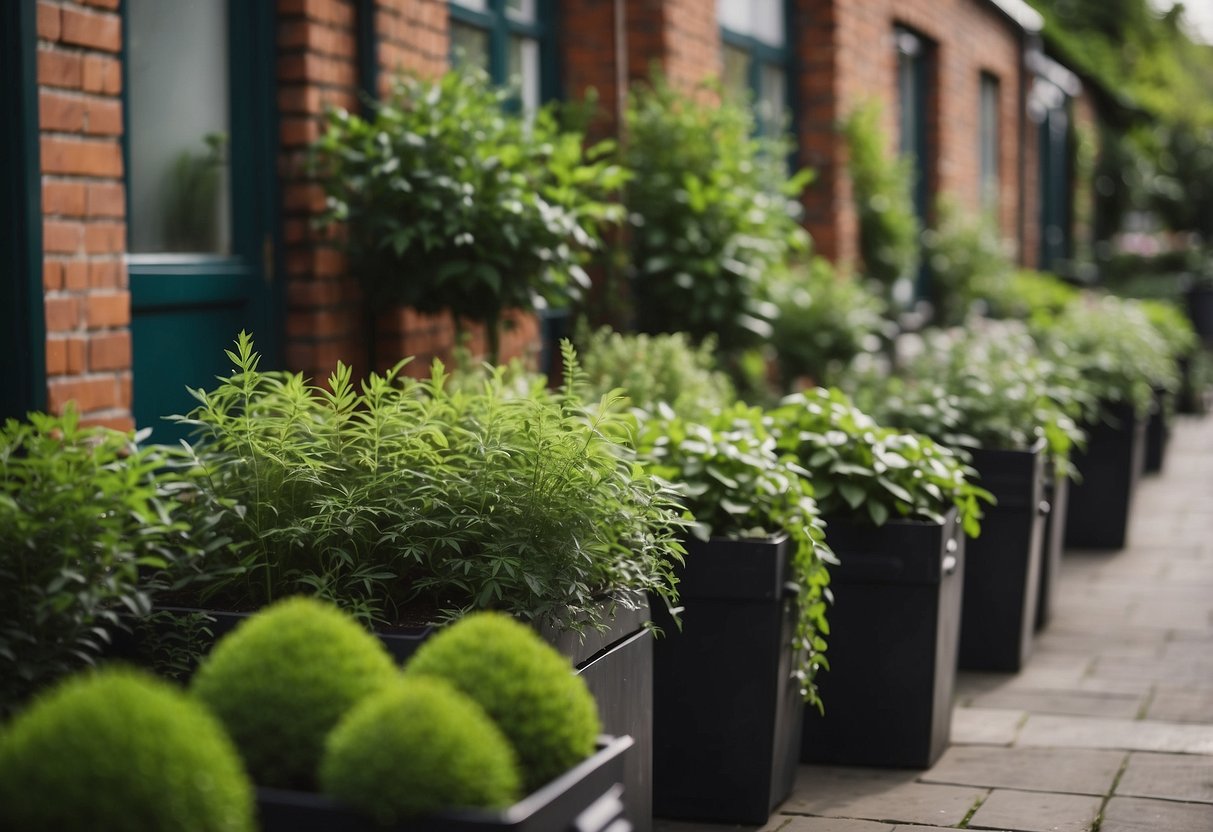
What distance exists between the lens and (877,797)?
4031mm

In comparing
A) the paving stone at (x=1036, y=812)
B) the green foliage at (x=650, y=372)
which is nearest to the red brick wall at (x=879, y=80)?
the green foliage at (x=650, y=372)

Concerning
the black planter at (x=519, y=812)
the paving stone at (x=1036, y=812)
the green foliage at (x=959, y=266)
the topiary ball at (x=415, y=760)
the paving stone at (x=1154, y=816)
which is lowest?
the paving stone at (x=1036, y=812)

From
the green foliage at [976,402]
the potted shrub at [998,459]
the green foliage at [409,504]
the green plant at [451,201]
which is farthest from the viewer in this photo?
the potted shrub at [998,459]

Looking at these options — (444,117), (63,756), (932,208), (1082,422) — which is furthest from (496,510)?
(932,208)

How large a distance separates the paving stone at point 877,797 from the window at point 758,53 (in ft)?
13.9

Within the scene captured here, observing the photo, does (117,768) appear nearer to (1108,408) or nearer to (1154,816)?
(1154,816)

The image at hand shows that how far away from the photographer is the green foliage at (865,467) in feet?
13.3

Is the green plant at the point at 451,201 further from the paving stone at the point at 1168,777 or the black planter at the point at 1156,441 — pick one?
the black planter at the point at 1156,441

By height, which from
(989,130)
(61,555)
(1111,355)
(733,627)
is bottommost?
(733,627)

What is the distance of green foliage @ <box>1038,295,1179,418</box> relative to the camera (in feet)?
23.2

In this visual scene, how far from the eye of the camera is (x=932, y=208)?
36.9ft

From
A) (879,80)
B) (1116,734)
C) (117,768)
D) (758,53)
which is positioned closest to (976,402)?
(1116,734)

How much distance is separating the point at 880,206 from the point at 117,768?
25.7 ft

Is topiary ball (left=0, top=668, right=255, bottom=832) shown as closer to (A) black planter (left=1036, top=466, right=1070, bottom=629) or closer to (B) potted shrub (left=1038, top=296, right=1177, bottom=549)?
(A) black planter (left=1036, top=466, right=1070, bottom=629)
